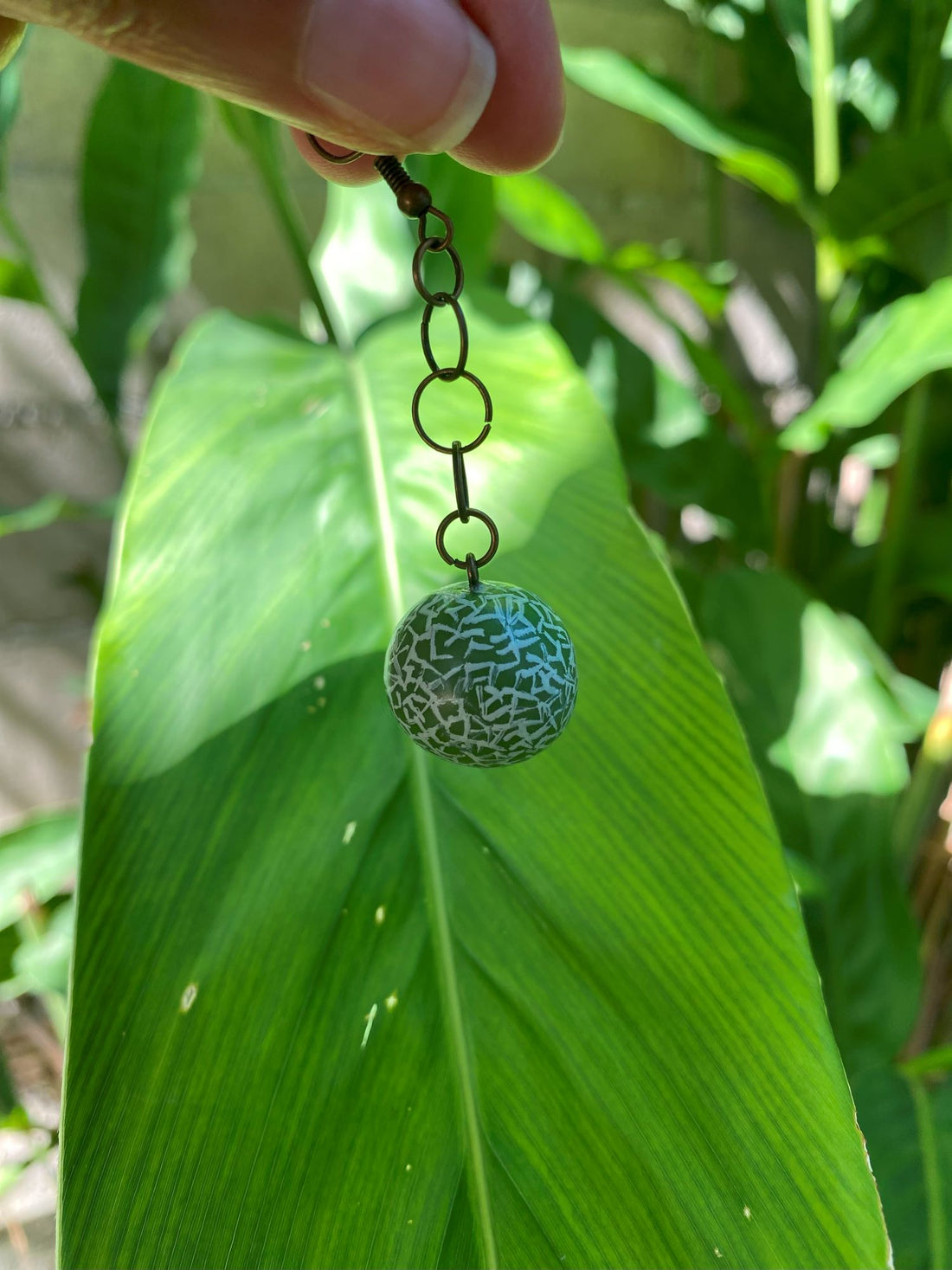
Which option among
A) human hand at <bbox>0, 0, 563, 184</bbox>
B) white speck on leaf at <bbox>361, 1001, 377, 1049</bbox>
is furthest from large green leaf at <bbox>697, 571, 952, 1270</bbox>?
human hand at <bbox>0, 0, 563, 184</bbox>

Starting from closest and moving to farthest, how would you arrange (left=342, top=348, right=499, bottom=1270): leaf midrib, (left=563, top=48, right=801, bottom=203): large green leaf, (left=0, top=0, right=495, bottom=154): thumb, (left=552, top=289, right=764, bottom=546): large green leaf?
(left=0, top=0, right=495, bottom=154): thumb → (left=342, top=348, right=499, bottom=1270): leaf midrib → (left=563, top=48, right=801, bottom=203): large green leaf → (left=552, top=289, right=764, bottom=546): large green leaf

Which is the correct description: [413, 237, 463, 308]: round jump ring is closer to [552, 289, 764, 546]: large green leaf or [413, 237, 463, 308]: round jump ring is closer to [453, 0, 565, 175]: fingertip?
[453, 0, 565, 175]: fingertip

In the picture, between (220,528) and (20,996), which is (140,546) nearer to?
(220,528)

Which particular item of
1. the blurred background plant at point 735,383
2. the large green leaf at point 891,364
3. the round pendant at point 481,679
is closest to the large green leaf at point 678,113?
the blurred background plant at point 735,383

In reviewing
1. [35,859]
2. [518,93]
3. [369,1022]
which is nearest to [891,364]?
[518,93]

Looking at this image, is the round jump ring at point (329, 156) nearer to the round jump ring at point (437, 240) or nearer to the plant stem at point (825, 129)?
the round jump ring at point (437, 240)

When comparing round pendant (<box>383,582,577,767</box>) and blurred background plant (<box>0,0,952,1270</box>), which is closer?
round pendant (<box>383,582,577,767</box>)
